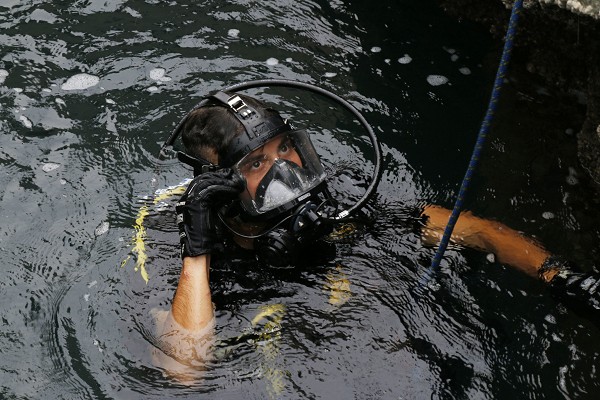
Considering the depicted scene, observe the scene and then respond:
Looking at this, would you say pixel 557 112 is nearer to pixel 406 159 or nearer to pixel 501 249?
pixel 406 159

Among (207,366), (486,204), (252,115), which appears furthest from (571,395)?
(252,115)

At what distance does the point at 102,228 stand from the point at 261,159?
132 centimetres

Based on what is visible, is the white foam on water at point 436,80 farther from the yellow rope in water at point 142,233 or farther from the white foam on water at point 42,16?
the white foam on water at point 42,16

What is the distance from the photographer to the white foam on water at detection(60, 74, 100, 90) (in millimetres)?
5297

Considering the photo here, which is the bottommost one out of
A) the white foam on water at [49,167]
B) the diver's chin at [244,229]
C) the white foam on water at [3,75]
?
the white foam on water at [49,167]

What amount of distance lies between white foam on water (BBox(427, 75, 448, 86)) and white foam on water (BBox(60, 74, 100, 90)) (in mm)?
2508

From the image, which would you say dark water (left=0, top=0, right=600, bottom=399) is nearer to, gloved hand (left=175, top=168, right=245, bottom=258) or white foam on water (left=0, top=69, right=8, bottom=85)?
white foam on water (left=0, top=69, right=8, bottom=85)

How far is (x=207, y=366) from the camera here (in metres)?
3.39

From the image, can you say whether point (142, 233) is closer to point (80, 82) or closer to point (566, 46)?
point (80, 82)

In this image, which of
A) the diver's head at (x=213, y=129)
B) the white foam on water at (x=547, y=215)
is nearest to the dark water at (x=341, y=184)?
the white foam on water at (x=547, y=215)

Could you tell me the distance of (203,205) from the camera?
131 inches

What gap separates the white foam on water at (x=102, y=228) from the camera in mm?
4258

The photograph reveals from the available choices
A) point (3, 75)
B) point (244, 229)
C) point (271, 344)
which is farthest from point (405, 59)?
point (3, 75)

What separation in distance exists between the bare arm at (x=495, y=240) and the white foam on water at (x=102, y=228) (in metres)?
1.89
